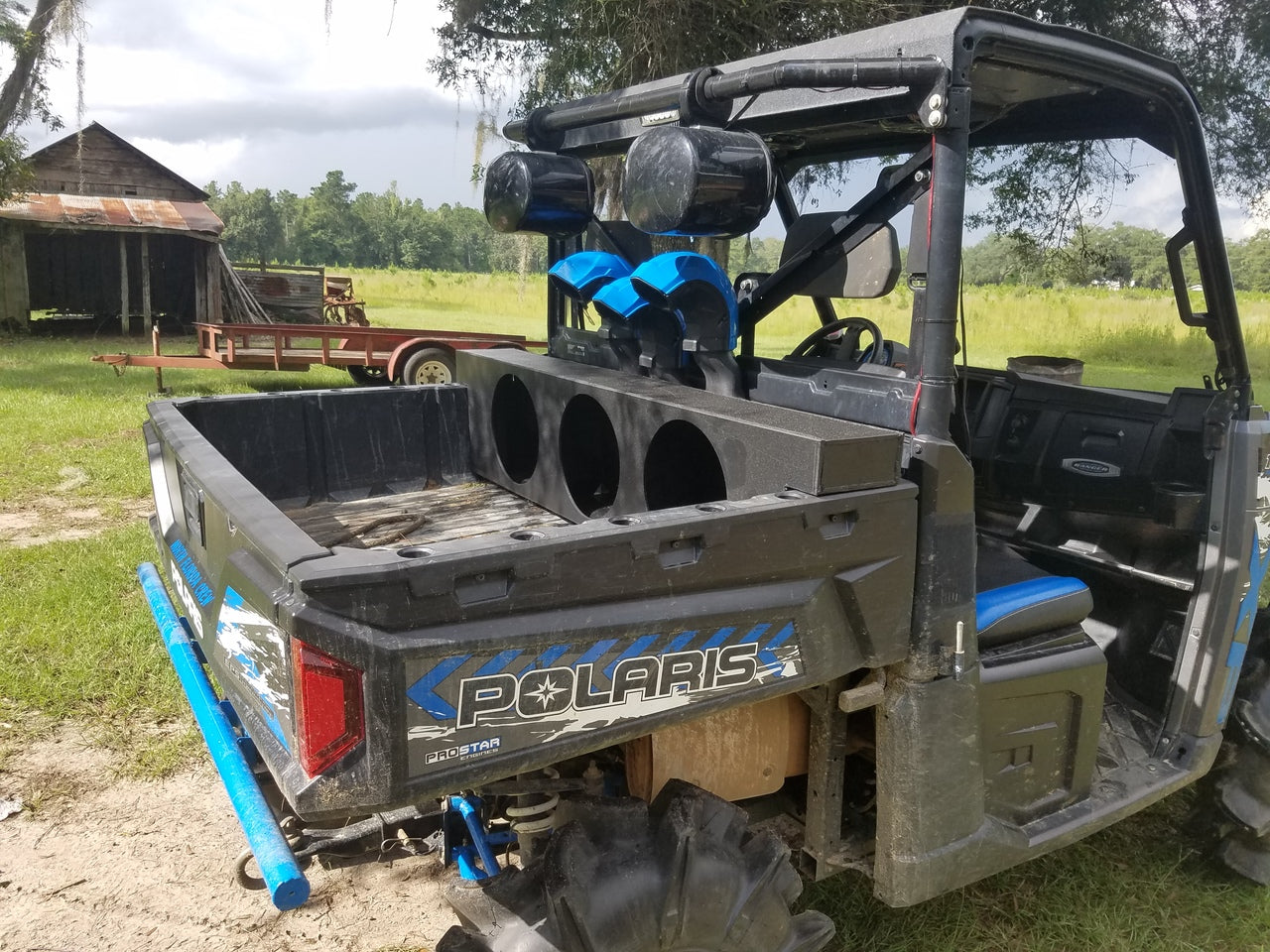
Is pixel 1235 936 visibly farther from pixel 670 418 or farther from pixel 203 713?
pixel 203 713

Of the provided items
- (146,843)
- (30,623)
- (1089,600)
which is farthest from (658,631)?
(30,623)

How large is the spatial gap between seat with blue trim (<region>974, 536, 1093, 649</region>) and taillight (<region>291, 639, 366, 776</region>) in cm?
144

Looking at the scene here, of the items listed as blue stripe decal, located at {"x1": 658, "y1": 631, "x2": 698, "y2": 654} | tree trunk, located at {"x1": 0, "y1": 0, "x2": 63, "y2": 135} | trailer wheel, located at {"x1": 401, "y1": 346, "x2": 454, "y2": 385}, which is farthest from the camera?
tree trunk, located at {"x1": 0, "y1": 0, "x2": 63, "y2": 135}

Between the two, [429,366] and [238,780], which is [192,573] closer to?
[238,780]

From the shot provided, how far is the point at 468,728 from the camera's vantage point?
170cm

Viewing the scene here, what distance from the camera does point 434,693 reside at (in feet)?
5.41

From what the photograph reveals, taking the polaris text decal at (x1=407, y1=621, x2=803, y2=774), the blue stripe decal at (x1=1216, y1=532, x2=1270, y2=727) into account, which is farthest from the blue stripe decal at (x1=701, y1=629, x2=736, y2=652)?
the blue stripe decal at (x1=1216, y1=532, x2=1270, y2=727)

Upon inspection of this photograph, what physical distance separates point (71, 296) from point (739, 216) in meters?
23.4

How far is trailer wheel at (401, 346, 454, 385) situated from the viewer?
12.0 m

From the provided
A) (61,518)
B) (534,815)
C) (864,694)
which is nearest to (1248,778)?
(864,694)

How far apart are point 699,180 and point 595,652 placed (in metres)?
1.10

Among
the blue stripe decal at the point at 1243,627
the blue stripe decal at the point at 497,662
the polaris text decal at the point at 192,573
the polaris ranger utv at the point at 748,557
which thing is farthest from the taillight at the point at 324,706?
the blue stripe decal at the point at 1243,627

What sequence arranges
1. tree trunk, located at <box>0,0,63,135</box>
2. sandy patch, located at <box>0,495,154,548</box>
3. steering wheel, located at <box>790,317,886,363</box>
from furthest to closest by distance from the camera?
tree trunk, located at <box>0,0,63,135</box> < sandy patch, located at <box>0,495,154,548</box> < steering wheel, located at <box>790,317,886,363</box>

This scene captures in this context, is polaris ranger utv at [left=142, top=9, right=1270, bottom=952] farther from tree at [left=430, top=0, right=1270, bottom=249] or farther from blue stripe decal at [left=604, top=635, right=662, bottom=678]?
tree at [left=430, top=0, right=1270, bottom=249]
